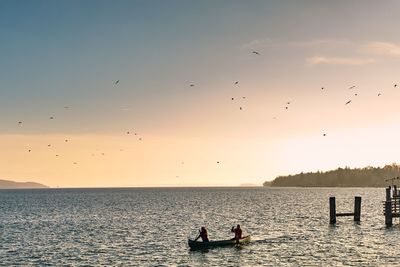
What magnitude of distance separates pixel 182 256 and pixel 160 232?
24636 millimetres

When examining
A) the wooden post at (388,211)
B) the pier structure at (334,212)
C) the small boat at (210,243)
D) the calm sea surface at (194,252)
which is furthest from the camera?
the pier structure at (334,212)

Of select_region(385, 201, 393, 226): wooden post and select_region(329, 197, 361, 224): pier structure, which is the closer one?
select_region(385, 201, 393, 226): wooden post

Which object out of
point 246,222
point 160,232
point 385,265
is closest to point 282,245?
point 385,265

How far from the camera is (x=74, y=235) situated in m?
78.9

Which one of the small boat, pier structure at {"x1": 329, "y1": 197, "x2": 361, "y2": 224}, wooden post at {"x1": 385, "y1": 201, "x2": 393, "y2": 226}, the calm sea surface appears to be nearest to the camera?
the calm sea surface

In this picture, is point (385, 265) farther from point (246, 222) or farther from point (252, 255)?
point (246, 222)

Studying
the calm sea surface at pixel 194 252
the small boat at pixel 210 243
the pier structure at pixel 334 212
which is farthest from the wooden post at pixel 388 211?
the small boat at pixel 210 243

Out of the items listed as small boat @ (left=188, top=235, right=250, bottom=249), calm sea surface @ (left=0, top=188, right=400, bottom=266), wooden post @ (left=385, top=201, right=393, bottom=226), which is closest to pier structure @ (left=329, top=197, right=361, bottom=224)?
calm sea surface @ (left=0, top=188, right=400, bottom=266)

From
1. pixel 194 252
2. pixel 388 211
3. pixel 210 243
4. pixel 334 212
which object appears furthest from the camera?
pixel 334 212

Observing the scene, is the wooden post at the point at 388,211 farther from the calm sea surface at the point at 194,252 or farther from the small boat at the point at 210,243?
the small boat at the point at 210,243

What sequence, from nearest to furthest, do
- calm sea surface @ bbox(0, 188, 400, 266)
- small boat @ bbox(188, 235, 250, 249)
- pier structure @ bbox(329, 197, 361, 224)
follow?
1. calm sea surface @ bbox(0, 188, 400, 266)
2. small boat @ bbox(188, 235, 250, 249)
3. pier structure @ bbox(329, 197, 361, 224)

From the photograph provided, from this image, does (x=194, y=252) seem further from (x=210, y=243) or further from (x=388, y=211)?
(x=388, y=211)

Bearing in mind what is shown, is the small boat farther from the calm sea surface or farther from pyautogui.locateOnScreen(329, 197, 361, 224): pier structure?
pyautogui.locateOnScreen(329, 197, 361, 224): pier structure

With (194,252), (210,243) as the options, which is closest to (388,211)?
(210,243)
